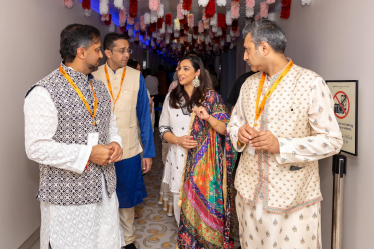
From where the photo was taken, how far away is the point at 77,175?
1.60 metres

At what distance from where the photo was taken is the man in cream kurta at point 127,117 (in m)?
2.43

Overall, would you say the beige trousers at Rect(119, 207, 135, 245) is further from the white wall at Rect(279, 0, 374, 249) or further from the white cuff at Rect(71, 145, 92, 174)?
the white wall at Rect(279, 0, 374, 249)

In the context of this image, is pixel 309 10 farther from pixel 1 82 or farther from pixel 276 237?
pixel 1 82

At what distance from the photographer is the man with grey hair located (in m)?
1.56

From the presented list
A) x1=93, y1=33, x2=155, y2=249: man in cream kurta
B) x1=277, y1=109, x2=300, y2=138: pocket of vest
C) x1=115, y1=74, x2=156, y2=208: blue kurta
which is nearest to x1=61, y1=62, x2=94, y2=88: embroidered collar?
x1=93, y1=33, x2=155, y2=249: man in cream kurta

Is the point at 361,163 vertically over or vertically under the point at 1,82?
under

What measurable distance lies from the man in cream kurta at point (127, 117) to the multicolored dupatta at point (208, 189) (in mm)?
412

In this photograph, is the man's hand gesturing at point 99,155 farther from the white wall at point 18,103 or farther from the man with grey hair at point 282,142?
the white wall at point 18,103

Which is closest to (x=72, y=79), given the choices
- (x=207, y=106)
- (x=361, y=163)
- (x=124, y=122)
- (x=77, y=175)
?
(x=77, y=175)

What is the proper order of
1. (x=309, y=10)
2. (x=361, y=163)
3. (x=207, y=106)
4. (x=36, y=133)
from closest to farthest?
1. (x=36, y=133)
2. (x=361, y=163)
3. (x=207, y=106)
4. (x=309, y=10)

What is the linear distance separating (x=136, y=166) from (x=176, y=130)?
0.47m

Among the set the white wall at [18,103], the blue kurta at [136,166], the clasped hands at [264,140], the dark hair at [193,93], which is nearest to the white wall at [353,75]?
the clasped hands at [264,140]

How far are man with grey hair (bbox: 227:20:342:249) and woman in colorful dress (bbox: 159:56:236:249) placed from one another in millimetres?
520

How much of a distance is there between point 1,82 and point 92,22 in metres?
3.11
